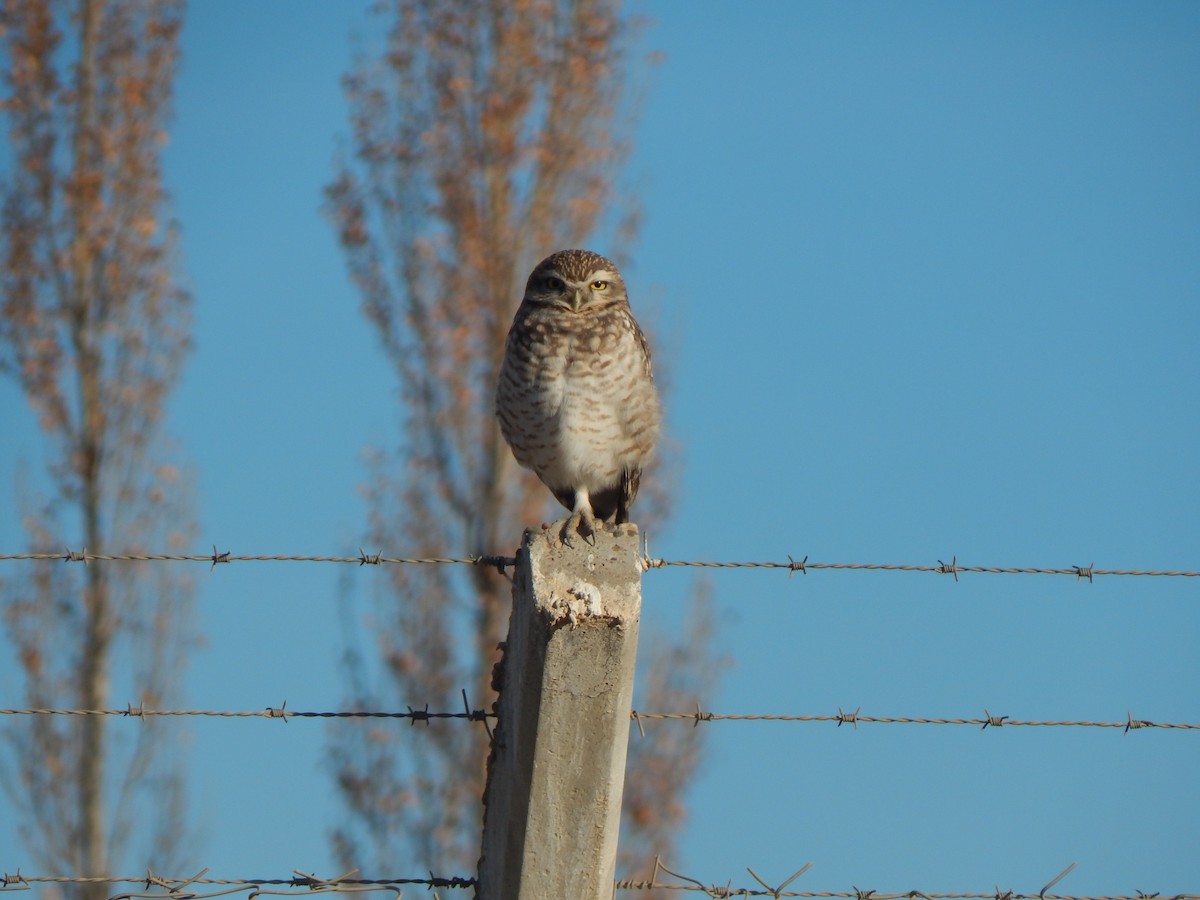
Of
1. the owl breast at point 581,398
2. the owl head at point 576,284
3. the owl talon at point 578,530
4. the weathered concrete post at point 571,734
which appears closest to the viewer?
the weathered concrete post at point 571,734

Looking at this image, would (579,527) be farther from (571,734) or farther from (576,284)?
(576,284)

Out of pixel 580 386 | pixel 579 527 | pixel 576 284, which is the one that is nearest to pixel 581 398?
pixel 580 386

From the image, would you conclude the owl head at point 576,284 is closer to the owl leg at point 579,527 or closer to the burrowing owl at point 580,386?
the burrowing owl at point 580,386

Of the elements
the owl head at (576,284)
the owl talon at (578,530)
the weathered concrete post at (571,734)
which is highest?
the owl head at (576,284)

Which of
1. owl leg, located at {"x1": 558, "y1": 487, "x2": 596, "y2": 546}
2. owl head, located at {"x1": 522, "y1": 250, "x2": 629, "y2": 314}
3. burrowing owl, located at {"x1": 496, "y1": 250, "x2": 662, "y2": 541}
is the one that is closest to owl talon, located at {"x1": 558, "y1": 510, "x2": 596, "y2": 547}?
owl leg, located at {"x1": 558, "y1": 487, "x2": 596, "y2": 546}

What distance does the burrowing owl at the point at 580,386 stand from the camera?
5289mm

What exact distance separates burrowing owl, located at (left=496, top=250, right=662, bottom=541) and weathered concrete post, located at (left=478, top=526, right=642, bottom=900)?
1.99 m

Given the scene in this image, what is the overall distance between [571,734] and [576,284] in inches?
103

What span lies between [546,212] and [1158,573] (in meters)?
7.92

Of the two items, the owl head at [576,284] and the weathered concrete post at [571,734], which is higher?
the owl head at [576,284]

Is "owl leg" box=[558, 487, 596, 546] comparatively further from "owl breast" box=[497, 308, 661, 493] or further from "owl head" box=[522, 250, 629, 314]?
Result: "owl head" box=[522, 250, 629, 314]

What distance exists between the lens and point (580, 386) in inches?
208

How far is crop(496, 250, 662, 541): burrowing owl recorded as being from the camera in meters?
5.29

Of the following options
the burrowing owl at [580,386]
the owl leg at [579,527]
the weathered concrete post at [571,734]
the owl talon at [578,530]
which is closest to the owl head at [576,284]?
the burrowing owl at [580,386]
